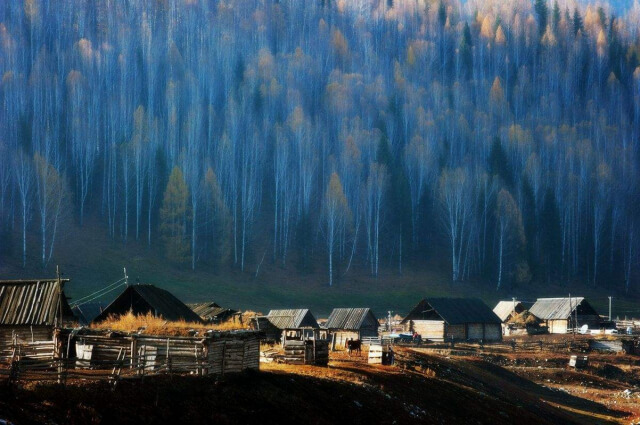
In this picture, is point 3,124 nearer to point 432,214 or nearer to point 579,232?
point 432,214

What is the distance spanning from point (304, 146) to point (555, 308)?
4388 centimetres

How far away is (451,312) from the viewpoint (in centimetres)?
8069

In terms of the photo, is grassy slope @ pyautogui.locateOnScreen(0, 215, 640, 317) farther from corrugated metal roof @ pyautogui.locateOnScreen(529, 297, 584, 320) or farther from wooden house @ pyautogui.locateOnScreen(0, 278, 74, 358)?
wooden house @ pyautogui.locateOnScreen(0, 278, 74, 358)

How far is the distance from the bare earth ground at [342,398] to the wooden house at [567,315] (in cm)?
2880

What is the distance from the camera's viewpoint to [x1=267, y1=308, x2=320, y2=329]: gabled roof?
6562 cm

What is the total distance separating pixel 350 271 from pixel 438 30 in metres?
74.6

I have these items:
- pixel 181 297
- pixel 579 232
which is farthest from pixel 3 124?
pixel 579 232

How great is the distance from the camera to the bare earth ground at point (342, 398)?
23016mm

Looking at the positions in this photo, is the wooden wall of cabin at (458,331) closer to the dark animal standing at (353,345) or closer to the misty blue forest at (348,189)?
the misty blue forest at (348,189)

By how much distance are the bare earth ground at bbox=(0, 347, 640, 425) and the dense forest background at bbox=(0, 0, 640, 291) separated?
52.8 m

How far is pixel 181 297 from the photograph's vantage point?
86.4 m

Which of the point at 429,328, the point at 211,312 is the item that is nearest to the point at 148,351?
the point at 211,312

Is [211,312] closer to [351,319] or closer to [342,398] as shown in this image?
[351,319]

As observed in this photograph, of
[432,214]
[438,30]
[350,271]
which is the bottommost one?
[350,271]
